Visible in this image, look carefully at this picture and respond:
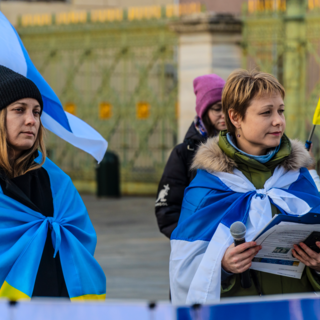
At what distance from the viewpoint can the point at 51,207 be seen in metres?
3.12

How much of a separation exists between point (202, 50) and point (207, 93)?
801 centimetres

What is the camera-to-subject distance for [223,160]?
9.85 ft

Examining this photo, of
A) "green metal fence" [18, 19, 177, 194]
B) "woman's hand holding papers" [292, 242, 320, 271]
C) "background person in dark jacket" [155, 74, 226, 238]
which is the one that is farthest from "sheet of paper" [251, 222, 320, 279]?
"green metal fence" [18, 19, 177, 194]

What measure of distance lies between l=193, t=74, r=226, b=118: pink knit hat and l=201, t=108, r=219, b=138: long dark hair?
3 centimetres

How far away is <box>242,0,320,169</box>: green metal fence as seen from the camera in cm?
1198

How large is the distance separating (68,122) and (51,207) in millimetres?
886

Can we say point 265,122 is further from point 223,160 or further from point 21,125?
point 21,125

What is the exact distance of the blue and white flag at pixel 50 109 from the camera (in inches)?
144

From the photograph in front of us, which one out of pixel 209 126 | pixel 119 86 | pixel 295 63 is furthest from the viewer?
pixel 119 86

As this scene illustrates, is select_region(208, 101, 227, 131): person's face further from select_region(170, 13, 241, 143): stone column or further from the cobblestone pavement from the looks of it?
select_region(170, 13, 241, 143): stone column

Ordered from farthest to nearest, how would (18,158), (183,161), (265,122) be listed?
(183,161)
(18,158)
(265,122)

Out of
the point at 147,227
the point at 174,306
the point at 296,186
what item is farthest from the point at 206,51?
the point at 174,306

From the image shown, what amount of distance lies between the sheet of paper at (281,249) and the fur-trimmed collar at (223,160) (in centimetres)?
36

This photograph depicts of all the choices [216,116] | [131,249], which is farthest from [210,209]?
[131,249]
